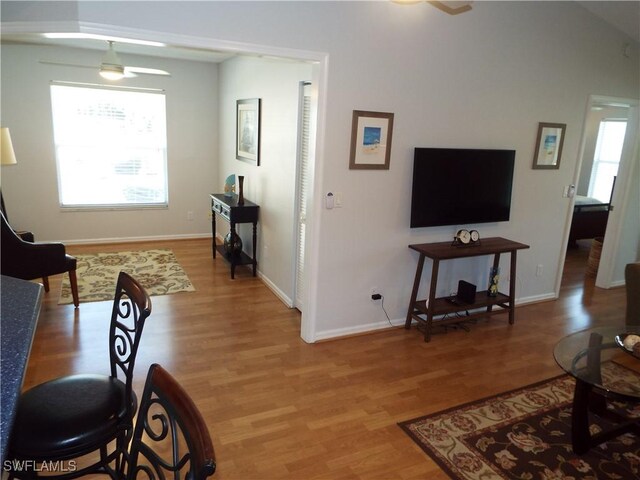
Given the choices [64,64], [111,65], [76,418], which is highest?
[64,64]

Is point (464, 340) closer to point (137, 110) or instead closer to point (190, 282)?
point (190, 282)

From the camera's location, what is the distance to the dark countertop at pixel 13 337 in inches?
42.2

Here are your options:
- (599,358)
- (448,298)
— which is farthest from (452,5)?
(448,298)

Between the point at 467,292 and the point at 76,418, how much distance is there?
3182 millimetres

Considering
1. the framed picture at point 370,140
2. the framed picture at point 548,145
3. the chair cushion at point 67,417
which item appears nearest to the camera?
the chair cushion at point 67,417

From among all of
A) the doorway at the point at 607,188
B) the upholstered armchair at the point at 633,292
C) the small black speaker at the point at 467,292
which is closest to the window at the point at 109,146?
the small black speaker at the point at 467,292

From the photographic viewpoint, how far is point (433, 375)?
3.16 metres

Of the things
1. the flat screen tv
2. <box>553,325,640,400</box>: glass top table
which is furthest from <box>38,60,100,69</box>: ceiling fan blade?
<box>553,325,640,400</box>: glass top table

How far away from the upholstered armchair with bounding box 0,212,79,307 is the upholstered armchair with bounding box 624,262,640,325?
446cm

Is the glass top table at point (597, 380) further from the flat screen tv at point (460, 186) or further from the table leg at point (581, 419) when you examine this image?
the flat screen tv at point (460, 186)

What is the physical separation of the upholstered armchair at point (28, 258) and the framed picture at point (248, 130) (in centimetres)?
222

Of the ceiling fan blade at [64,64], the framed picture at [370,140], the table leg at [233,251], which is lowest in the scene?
the table leg at [233,251]

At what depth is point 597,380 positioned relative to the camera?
2258mm

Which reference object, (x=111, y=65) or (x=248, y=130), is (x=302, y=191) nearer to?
(x=248, y=130)
